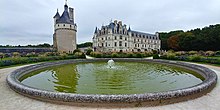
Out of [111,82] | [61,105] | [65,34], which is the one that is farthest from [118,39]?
[61,105]

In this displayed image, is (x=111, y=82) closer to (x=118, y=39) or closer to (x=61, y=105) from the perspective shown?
(x=61, y=105)

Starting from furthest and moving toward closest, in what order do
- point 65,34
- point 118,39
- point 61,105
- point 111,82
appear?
point 118,39, point 65,34, point 111,82, point 61,105

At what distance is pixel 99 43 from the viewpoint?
50531mm

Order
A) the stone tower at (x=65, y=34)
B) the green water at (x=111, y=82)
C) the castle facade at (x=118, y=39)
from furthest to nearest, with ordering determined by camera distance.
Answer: the castle facade at (x=118, y=39) < the stone tower at (x=65, y=34) < the green water at (x=111, y=82)

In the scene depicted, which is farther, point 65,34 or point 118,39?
point 118,39

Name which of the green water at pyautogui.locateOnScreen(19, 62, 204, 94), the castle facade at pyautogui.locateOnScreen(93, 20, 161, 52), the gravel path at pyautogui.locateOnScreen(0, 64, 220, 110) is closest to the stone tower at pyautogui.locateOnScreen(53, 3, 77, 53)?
the castle facade at pyautogui.locateOnScreen(93, 20, 161, 52)

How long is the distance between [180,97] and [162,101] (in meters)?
0.62

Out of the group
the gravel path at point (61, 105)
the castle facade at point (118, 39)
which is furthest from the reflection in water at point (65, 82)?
the castle facade at point (118, 39)

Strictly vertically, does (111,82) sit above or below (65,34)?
below

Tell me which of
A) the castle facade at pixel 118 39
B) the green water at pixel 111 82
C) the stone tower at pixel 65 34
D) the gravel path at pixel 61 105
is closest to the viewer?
the gravel path at pixel 61 105

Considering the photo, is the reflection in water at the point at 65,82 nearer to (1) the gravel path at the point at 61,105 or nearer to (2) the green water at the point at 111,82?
(2) the green water at the point at 111,82

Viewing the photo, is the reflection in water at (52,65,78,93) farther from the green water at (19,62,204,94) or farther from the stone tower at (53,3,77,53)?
the stone tower at (53,3,77,53)

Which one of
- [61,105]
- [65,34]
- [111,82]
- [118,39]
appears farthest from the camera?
[118,39]

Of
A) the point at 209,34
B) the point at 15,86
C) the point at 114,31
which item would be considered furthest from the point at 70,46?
the point at 209,34
